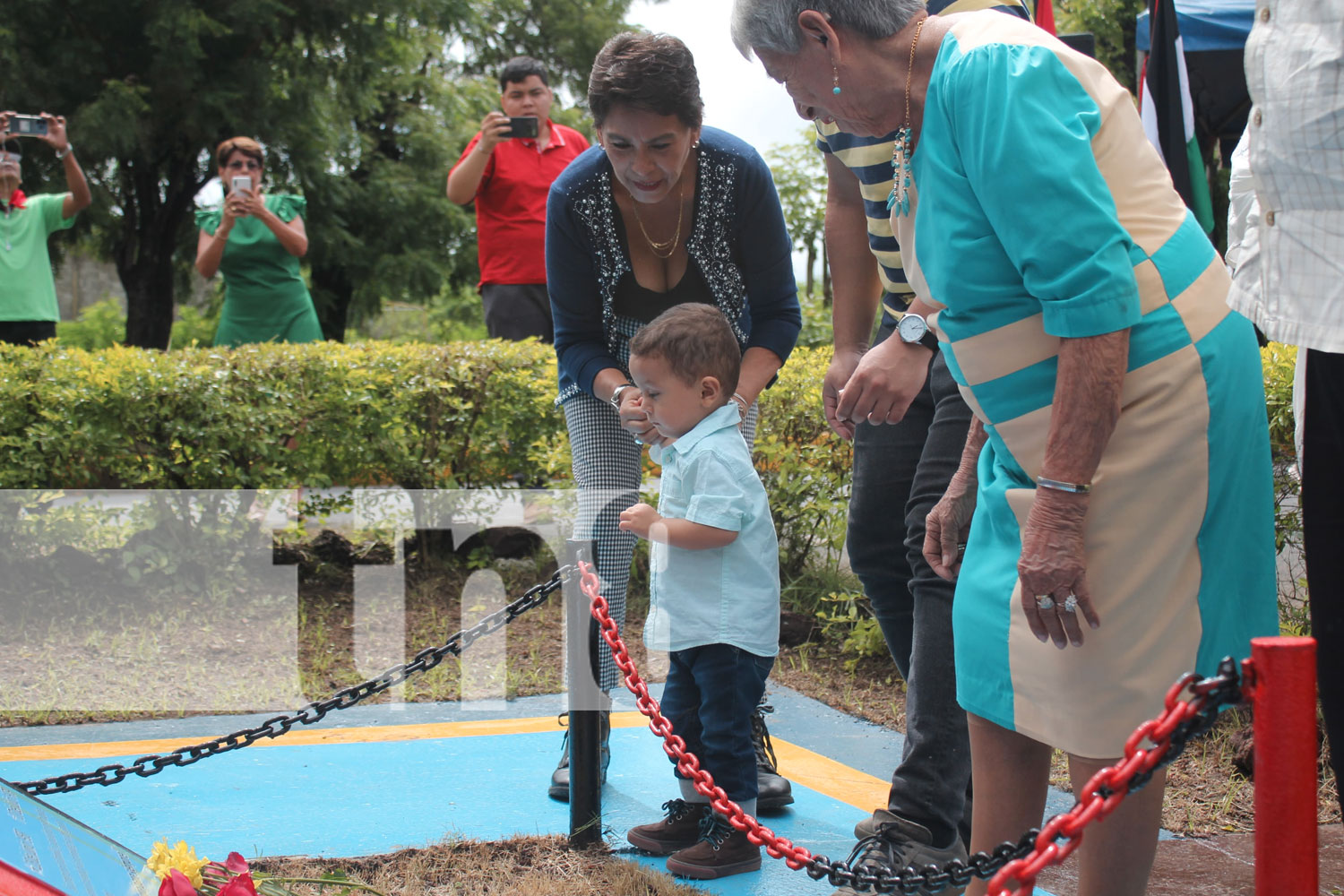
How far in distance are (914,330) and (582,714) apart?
1.23 meters

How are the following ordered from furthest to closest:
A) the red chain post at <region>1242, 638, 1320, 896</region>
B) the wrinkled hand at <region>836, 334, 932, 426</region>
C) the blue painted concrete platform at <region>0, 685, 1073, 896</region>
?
the blue painted concrete platform at <region>0, 685, 1073, 896</region> → the wrinkled hand at <region>836, 334, 932, 426</region> → the red chain post at <region>1242, 638, 1320, 896</region>

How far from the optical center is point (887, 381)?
2422mm

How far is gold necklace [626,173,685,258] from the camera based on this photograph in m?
3.16

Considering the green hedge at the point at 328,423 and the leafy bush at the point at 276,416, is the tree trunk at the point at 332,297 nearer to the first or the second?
the leafy bush at the point at 276,416

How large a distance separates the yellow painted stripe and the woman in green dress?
3.31m

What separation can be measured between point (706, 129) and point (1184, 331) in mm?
1734

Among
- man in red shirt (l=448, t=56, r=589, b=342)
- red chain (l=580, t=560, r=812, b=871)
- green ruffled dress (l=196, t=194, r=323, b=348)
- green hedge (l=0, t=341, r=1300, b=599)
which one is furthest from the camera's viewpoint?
green ruffled dress (l=196, t=194, r=323, b=348)

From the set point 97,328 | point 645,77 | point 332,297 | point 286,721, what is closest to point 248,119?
point 332,297

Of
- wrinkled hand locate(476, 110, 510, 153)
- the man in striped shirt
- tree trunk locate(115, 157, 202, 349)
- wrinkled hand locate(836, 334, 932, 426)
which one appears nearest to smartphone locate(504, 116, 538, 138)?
wrinkled hand locate(476, 110, 510, 153)

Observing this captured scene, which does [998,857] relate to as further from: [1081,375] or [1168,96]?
[1168,96]

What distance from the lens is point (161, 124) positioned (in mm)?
13016

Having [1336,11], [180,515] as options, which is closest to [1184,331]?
[1336,11]

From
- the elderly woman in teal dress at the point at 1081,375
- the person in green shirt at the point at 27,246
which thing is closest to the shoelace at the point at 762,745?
the elderly woman in teal dress at the point at 1081,375

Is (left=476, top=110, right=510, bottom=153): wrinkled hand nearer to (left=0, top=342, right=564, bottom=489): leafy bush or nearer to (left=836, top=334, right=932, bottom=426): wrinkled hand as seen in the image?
(left=0, top=342, right=564, bottom=489): leafy bush
